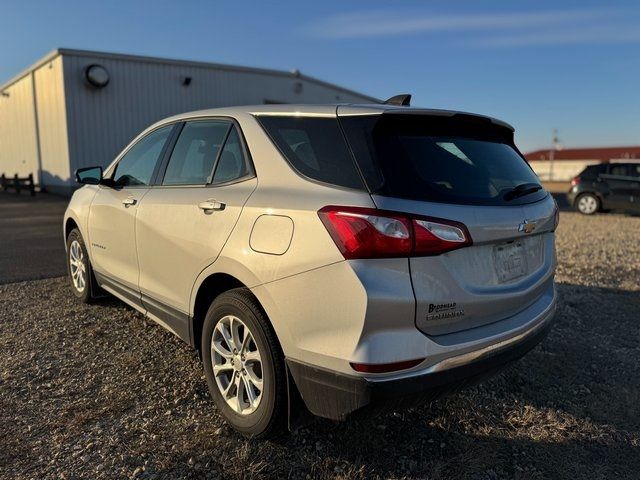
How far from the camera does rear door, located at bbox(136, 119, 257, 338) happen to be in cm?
278

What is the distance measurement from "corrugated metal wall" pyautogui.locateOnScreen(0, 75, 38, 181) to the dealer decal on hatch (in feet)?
70.7

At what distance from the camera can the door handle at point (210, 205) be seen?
9.08ft

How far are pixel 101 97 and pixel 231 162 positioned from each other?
16.3 m

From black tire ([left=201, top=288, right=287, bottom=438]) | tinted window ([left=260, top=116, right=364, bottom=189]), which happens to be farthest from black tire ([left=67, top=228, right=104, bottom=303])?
tinted window ([left=260, top=116, right=364, bottom=189])

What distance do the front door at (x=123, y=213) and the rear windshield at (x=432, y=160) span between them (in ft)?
6.49

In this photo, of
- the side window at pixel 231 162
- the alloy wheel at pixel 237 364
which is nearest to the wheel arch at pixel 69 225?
the side window at pixel 231 162

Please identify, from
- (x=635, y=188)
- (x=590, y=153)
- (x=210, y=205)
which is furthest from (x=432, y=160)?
(x=590, y=153)

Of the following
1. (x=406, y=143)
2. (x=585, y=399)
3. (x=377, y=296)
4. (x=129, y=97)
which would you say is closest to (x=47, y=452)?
(x=377, y=296)

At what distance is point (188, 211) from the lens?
304 centimetres

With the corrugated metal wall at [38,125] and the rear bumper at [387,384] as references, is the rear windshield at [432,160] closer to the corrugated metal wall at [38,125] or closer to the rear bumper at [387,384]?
the rear bumper at [387,384]

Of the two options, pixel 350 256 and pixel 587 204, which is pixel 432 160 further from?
pixel 587 204

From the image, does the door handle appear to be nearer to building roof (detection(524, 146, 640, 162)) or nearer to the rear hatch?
the rear hatch

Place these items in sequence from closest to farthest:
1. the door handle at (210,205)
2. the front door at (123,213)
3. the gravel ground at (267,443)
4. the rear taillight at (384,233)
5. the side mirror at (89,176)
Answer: the rear taillight at (384,233), the gravel ground at (267,443), the door handle at (210,205), the front door at (123,213), the side mirror at (89,176)

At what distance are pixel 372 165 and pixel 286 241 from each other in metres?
0.52
